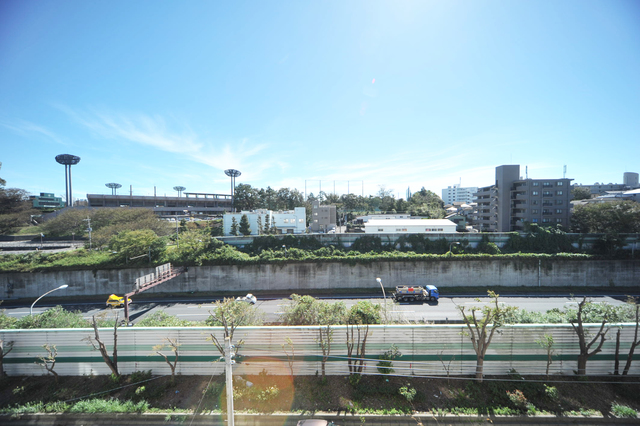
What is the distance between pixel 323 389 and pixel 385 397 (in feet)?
7.40

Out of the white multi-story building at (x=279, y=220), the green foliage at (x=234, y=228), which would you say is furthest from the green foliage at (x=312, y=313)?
the white multi-story building at (x=279, y=220)

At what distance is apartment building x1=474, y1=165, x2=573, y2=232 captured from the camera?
3653 centimetres

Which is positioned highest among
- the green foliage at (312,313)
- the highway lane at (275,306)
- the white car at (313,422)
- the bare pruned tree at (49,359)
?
the green foliage at (312,313)

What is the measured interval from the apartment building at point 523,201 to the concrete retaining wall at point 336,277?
12.7 m

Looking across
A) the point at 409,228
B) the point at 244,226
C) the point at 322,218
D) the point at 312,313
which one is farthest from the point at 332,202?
the point at 312,313

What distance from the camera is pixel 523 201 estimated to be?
Result: 126 feet

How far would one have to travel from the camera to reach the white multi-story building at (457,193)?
426 feet

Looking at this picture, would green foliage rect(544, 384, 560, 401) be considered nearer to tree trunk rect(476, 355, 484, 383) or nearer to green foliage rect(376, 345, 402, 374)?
tree trunk rect(476, 355, 484, 383)

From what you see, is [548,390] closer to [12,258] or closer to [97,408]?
[97,408]

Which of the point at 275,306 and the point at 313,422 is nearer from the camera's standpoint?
the point at 313,422

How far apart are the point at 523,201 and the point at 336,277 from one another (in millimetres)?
35184

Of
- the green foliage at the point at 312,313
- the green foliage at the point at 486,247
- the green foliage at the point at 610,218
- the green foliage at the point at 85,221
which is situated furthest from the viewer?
the green foliage at the point at 85,221

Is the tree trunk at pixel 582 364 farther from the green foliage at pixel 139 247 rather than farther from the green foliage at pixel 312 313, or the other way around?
the green foliage at pixel 139 247

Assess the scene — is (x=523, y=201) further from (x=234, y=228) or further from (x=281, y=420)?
(x=234, y=228)
